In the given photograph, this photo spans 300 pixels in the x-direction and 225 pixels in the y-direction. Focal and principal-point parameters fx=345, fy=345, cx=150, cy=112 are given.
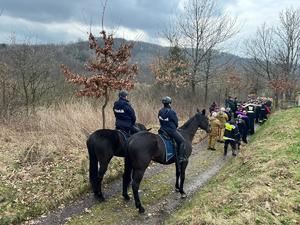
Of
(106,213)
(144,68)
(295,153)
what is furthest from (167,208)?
(144,68)

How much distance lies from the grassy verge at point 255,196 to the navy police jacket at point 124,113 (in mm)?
2720

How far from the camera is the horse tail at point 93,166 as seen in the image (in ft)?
29.6

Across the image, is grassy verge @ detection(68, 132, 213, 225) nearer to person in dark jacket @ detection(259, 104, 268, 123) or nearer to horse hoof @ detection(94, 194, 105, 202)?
horse hoof @ detection(94, 194, 105, 202)

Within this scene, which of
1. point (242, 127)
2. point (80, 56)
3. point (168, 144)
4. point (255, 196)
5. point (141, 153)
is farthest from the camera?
point (80, 56)

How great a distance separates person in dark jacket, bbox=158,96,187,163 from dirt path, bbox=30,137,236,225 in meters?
1.21

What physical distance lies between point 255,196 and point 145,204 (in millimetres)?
2947

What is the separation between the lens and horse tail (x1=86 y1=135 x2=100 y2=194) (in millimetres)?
9008

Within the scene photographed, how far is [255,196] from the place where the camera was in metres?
7.23

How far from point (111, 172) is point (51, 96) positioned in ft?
38.7

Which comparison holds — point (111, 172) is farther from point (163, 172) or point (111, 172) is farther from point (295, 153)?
point (295, 153)

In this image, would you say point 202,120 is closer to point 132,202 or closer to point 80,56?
point 132,202

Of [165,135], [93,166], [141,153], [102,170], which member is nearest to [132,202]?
[102,170]

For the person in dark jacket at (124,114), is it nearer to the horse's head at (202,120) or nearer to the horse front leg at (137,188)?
the horse front leg at (137,188)

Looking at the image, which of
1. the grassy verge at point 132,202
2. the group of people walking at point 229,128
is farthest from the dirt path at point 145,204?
the group of people walking at point 229,128
